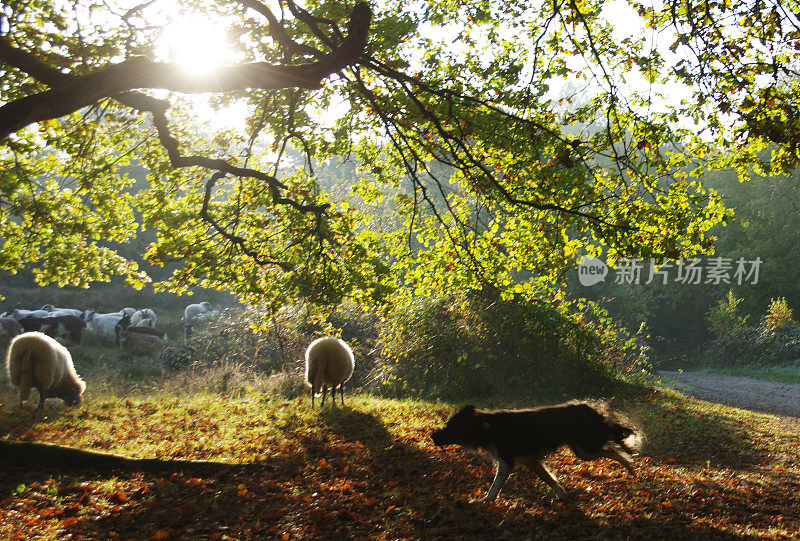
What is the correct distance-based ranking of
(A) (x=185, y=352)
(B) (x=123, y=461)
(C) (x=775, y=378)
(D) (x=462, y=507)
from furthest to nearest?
(C) (x=775, y=378) < (A) (x=185, y=352) < (B) (x=123, y=461) < (D) (x=462, y=507)

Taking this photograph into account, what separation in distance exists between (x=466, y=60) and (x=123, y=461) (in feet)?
30.9

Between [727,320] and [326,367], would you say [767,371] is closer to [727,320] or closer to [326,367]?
[727,320]

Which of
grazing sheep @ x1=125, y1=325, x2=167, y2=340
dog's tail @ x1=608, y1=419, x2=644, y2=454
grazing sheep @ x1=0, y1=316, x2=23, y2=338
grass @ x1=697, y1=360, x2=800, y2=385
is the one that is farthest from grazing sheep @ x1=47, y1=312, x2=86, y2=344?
grass @ x1=697, y1=360, x2=800, y2=385

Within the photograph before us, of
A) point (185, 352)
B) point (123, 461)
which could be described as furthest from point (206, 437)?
point (185, 352)

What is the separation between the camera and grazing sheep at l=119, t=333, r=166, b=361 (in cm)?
2478

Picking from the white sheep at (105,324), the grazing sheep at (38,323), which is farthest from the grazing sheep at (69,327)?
the white sheep at (105,324)

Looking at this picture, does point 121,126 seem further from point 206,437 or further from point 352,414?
point 352,414

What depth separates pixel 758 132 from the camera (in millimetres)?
7992

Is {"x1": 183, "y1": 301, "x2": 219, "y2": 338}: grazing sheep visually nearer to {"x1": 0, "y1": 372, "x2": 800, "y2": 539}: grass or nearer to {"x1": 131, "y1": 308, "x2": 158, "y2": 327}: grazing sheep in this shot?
{"x1": 131, "y1": 308, "x2": 158, "y2": 327}: grazing sheep

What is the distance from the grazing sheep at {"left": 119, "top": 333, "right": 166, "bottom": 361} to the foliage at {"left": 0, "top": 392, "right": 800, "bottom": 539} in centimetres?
1330

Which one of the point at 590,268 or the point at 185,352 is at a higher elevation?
the point at 590,268

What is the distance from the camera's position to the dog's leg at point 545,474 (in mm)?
6566

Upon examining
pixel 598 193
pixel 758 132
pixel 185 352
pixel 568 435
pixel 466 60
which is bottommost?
pixel 185 352

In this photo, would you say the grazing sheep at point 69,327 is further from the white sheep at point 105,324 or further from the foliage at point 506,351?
the foliage at point 506,351
